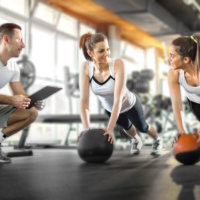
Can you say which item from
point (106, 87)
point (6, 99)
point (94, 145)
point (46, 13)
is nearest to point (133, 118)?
point (106, 87)

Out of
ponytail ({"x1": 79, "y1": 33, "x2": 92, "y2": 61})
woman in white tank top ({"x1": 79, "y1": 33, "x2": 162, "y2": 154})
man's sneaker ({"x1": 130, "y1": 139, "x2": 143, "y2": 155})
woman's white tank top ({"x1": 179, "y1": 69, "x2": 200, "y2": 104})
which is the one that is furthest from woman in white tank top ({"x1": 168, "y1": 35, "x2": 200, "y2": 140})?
man's sneaker ({"x1": 130, "y1": 139, "x2": 143, "y2": 155})

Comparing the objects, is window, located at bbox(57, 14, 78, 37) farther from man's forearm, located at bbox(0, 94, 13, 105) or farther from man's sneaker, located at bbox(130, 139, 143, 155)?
man's forearm, located at bbox(0, 94, 13, 105)

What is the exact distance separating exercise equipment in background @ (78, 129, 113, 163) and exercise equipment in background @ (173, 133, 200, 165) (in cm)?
45

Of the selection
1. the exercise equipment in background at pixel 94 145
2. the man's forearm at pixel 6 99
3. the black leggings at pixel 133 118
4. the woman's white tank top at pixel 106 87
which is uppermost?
the woman's white tank top at pixel 106 87

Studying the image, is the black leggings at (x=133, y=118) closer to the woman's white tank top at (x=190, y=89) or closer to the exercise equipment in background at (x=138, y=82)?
the woman's white tank top at (x=190, y=89)

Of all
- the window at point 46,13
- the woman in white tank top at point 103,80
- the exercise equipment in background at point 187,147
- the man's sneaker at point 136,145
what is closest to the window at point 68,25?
the window at point 46,13

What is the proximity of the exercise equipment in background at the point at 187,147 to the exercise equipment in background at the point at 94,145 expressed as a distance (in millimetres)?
455

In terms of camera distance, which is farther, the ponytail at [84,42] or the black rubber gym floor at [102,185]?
the ponytail at [84,42]

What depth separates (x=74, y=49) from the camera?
853cm

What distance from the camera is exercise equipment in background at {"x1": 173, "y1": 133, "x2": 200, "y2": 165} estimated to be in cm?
194

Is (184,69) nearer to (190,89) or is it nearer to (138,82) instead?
(190,89)

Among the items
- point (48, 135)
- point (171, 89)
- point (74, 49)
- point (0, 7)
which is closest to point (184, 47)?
point (171, 89)

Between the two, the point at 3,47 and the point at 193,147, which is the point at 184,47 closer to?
the point at 193,147

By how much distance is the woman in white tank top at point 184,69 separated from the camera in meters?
2.02
